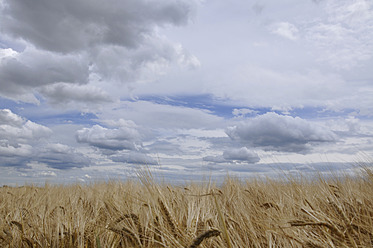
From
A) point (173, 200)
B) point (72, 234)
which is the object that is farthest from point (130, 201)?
point (72, 234)

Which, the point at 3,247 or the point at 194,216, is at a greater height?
the point at 194,216

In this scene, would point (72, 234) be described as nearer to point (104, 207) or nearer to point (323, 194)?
point (104, 207)

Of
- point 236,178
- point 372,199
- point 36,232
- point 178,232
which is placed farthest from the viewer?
point 236,178

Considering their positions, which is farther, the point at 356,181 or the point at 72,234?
the point at 356,181

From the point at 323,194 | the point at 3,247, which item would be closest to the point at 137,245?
the point at 3,247

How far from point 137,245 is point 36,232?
109 centimetres

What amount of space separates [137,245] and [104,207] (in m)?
1.78

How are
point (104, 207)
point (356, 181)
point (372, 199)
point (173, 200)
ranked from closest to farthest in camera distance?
point (173, 200), point (372, 199), point (104, 207), point (356, 181)

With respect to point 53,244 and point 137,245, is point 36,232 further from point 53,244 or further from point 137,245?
point 137,245

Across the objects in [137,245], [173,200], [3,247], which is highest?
[173,200]

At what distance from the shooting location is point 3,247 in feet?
7.86

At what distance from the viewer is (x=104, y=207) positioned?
3.36m

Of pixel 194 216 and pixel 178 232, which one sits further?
pixel 194 216

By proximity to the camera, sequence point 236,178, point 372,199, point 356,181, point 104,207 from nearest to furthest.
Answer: point 372,199, point 104,207, point 356,181, point 236,178
